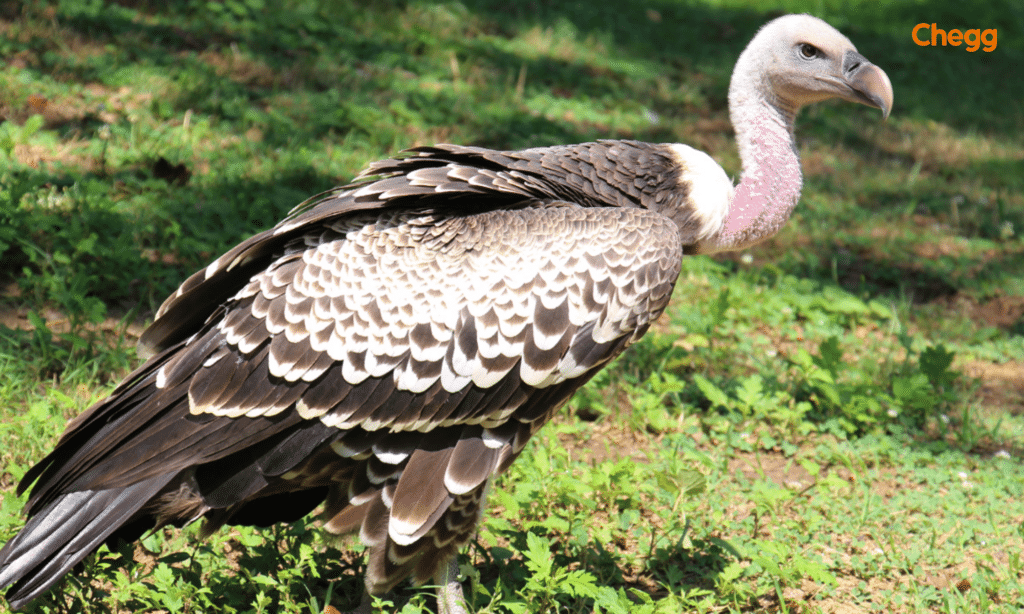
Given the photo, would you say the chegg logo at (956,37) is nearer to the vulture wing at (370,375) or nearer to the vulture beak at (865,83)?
the vulture beak at (865,83)

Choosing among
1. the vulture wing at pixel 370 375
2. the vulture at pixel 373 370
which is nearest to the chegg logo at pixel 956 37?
the vulture at pixel 373 370

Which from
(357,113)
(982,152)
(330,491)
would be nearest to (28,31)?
(357,113)

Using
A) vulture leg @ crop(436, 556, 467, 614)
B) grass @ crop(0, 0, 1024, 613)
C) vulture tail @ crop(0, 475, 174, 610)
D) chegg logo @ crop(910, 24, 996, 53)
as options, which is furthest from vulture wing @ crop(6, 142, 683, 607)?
chegg logo @ crop(910, 24, 996, 53)

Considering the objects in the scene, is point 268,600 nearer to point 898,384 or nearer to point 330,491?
point 330,491

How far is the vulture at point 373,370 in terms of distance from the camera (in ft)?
9.15

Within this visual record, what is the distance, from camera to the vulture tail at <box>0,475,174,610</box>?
2.66m

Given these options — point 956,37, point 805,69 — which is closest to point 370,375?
point 805,69

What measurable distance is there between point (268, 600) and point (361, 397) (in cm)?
71

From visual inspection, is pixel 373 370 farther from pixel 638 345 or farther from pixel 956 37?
pixel 956 37

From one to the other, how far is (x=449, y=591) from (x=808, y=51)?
2428 mm

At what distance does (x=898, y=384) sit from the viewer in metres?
4.52

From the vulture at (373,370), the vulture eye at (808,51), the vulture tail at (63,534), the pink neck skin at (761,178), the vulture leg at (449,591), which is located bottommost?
the vulture leg at (449,591)

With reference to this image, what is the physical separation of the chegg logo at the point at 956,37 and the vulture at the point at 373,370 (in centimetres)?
912

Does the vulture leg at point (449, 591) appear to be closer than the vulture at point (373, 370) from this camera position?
No
